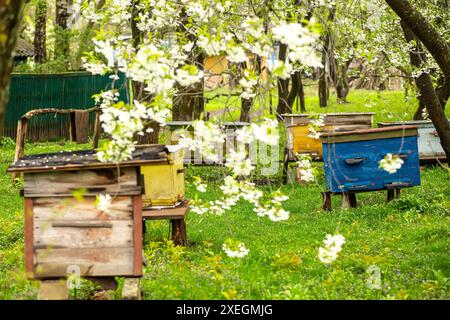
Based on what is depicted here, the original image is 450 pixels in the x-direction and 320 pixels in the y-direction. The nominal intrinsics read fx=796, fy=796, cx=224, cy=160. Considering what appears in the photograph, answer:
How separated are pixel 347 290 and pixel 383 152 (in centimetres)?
610

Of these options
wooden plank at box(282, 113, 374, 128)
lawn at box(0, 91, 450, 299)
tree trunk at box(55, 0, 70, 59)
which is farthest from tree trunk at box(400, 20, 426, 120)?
tree trunk at box(55, 0, 70, 59)

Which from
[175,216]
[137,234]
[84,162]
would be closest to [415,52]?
[175,216]

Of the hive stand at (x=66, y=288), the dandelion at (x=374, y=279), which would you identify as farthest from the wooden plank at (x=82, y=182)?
the dandelion at (x=374, y=279)

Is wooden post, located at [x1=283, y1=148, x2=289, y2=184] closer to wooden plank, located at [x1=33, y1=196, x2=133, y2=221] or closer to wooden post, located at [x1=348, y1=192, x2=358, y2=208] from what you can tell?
wooden post, located at [x1=348, y1=192, x2=358, y2=208]

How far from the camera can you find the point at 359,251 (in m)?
10.6

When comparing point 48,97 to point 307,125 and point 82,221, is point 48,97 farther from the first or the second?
point 82,221

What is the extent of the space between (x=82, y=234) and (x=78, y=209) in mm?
227

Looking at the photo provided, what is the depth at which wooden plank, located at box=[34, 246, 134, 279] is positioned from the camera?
7.09m

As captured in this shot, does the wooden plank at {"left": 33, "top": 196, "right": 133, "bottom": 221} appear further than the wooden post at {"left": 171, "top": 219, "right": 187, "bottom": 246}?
No

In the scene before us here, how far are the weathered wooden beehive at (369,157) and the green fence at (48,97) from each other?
45.5 feet

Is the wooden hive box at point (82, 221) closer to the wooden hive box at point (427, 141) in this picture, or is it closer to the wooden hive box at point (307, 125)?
the wooden hive box at point (307, 125)

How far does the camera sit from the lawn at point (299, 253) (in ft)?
26.2

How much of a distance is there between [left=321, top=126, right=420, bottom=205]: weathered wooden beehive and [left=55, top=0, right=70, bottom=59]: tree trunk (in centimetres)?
1609

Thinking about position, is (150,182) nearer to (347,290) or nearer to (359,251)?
(359,251)
